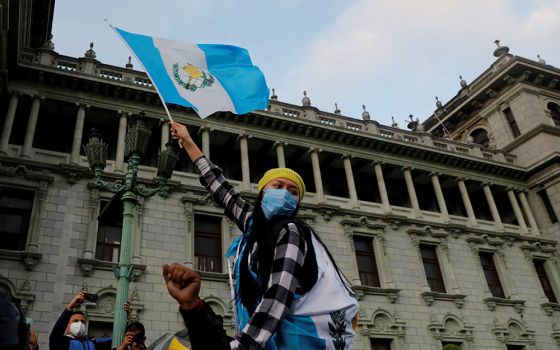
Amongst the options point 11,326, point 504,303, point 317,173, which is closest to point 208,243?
point 317,173

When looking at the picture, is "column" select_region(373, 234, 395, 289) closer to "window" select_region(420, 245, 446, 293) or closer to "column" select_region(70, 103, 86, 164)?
"window" select_region(420, 245, 446, 293)

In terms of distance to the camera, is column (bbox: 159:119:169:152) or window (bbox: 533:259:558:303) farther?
window (bbox: 533:259:558:303)

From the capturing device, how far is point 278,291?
2.20 metres

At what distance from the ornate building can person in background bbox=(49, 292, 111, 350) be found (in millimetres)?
9004

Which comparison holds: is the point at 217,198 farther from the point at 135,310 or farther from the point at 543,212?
the point at 543,212

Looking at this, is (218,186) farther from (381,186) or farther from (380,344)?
(381,186)

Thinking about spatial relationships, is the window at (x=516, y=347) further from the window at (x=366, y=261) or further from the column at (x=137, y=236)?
the column at (x=137, y=236)

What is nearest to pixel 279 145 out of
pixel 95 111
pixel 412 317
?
pixel 95 111

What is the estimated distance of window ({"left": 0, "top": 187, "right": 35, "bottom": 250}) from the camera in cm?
1544

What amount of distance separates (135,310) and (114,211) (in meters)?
8.18

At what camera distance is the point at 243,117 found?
21.5 metres

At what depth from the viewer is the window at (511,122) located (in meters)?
29.7

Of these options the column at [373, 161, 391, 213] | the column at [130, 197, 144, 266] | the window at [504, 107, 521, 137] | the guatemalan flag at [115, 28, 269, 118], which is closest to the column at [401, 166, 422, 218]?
the column at [373, 161, 391, 213]

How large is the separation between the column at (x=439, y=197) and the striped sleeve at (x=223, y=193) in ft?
71.1
